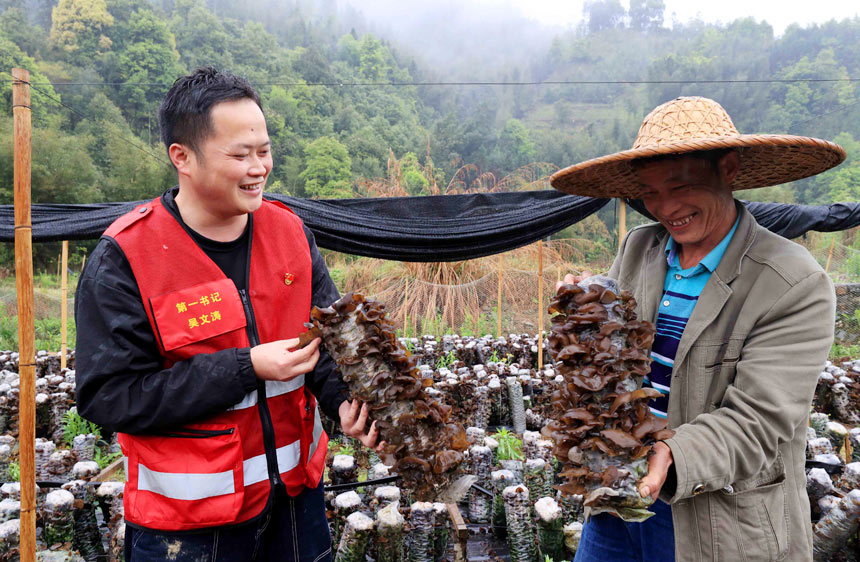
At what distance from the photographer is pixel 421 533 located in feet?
11.5

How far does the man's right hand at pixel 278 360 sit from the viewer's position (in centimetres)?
183

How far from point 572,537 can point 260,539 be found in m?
2.41

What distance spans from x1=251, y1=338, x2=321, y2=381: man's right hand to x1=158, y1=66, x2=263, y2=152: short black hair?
2.53 ft

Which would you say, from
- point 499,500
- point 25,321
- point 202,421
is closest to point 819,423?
point 499,500

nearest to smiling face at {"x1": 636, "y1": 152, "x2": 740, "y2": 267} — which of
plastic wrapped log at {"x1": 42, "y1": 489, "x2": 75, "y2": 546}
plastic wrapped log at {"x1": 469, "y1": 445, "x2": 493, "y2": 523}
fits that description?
plastic wrapped log at {"x1": 469, "y1": 445, "x2": 493, "y2": 523}

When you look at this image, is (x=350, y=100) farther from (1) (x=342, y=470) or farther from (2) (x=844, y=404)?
(1) (x=342, y=470)

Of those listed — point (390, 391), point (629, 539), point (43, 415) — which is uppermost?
point (390, 391)

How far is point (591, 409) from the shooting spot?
1.91 m

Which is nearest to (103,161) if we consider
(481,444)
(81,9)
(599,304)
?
(81,9)

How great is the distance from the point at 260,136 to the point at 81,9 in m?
57.2

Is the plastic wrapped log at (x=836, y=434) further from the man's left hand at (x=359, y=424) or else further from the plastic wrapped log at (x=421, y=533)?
the man's left hand at (x=359, y=424)

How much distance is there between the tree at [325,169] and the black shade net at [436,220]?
28941mm

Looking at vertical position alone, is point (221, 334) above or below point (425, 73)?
below

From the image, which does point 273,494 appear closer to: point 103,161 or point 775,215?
point 775,215
